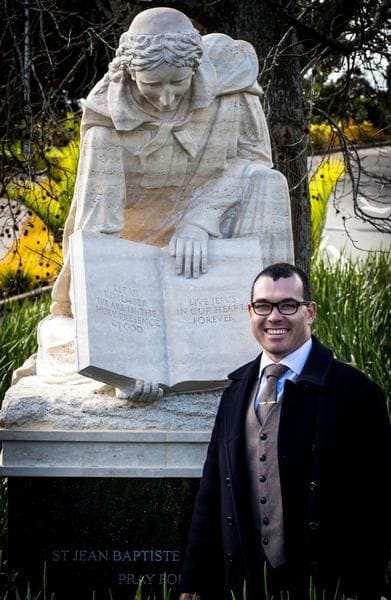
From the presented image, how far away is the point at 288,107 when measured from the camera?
876 centimetres

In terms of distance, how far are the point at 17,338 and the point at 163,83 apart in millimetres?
3676

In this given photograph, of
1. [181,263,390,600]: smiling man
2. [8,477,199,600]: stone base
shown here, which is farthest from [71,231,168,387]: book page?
[181,263,390,600]: smiling man

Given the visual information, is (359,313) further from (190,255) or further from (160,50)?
(160,50)

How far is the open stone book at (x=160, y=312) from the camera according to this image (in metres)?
4.99

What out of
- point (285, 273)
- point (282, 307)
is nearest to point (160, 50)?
point (285, 273)

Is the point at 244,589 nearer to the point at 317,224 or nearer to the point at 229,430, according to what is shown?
the point at 229,430

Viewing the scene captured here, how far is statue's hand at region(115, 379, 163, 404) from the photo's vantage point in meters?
4.99

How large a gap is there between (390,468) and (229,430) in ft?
1.72

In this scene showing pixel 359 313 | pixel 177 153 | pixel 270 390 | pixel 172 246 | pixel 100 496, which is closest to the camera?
pixel 270 390

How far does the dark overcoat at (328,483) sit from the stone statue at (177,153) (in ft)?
4.84

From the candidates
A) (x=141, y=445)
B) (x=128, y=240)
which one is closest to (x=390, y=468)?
(x=141, y=445)

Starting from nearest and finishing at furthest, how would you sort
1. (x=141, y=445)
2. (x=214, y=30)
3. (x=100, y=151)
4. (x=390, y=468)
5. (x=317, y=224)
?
(x=390, y=468), (x=141, y=445), (x=100, y=151), (x=214, y=30), (x=317, y=224)

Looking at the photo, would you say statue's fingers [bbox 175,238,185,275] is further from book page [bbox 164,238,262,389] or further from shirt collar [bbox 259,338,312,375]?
shirt collar [bbox 259,338,312,375]

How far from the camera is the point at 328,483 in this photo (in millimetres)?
3822
